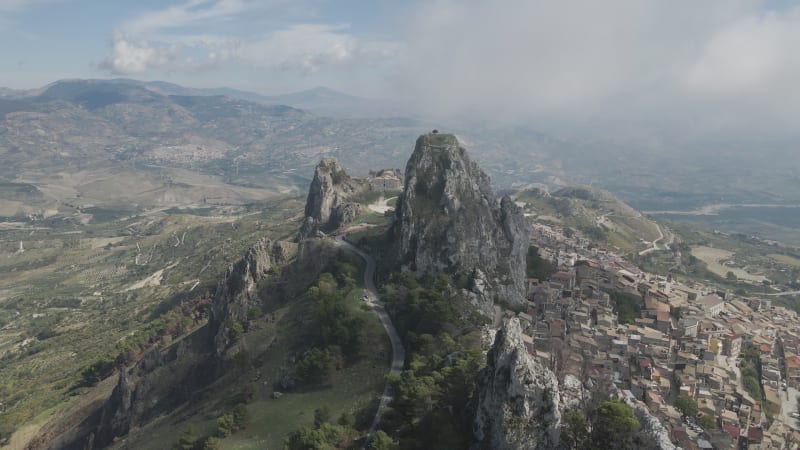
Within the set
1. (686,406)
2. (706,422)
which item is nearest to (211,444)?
(686,406)

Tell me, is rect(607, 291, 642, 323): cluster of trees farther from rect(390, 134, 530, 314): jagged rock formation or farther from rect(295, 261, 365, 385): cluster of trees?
rect(295, 261, 365, 385): cluster of trees

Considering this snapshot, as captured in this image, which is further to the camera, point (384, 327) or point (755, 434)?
point (384, 327)

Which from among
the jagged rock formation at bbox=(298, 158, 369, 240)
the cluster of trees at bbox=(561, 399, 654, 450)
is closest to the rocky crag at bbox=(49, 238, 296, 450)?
the jagged rock formation at bbox=(298, 158, 369, 240)

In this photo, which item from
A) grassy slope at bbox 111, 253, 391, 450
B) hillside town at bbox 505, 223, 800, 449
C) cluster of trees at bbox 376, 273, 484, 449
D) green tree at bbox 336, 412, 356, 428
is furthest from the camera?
hillside town at bbox 505, 223, 800, 449

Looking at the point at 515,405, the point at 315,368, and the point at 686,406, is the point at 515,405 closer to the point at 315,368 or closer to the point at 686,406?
the point at 315,368

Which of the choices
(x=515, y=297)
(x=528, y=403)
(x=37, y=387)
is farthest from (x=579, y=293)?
(x=37, y=387)

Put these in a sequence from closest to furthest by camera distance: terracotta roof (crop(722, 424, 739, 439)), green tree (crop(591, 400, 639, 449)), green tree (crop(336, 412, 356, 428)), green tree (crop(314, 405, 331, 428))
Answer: green tree (crop(591, 400, 639, 449)) → green tree (crop(336, 412, 356, 428)) → green tree (crop(314, 405, 331, 428)) → terracotta roof (crop(722, 424, 739, 439))
